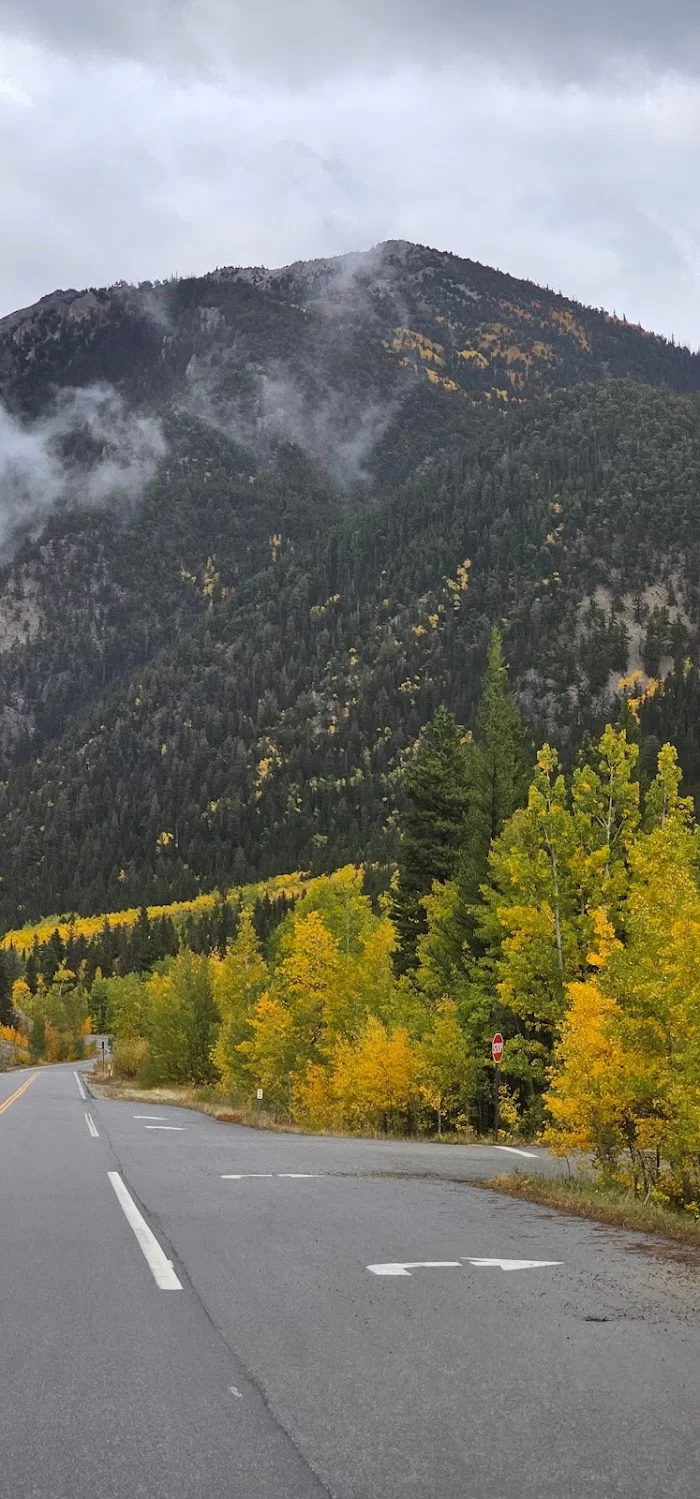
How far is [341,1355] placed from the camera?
6762 millimetres

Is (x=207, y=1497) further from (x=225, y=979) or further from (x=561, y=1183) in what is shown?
(x=225, y=979)

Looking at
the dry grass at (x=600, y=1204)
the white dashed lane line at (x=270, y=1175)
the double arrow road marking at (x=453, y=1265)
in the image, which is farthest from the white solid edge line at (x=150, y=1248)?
the dry grass at (x=600, y=1204)

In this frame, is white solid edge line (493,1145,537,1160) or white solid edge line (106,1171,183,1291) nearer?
white solid edge line (106,1171,183,1291)

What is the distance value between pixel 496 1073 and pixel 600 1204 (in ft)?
68.7

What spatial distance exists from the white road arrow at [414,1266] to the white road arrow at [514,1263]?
199 mm

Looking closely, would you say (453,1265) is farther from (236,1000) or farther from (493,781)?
(236,1000)

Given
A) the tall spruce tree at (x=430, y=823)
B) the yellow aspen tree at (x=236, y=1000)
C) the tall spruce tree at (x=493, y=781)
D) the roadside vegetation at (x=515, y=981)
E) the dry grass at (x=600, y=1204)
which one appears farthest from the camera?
the yellow aspen tree at (x=236, y=1000)

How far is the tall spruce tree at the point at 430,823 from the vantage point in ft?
152

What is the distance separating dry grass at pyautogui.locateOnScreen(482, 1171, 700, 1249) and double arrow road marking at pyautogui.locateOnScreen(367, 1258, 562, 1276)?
8.23 ft

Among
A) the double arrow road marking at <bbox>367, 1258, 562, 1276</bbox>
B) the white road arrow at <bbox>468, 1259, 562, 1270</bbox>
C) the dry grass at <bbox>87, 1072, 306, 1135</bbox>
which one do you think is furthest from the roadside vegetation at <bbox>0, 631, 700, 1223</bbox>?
the double arrow road marking at <bbox>367, 1258, 562, 1276</bbox>

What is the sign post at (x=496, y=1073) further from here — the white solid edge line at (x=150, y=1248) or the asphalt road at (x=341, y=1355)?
the asphalt road at (x=341, y=1355)

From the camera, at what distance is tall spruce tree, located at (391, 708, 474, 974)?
152 ft

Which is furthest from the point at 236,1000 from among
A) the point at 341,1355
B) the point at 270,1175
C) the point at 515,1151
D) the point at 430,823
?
the point at 341,1355

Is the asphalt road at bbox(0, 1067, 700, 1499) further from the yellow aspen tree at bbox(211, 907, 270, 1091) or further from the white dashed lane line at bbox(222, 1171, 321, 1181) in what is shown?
the yellow aspen tree at bbox(211, 907, 270, 1091)
